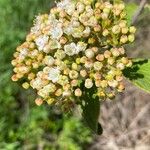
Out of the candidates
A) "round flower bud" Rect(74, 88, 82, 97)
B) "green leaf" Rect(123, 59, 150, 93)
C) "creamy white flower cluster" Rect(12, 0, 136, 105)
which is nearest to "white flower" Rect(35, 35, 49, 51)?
"creamy white flower cluster" Rect(12, 0, 136, 105)

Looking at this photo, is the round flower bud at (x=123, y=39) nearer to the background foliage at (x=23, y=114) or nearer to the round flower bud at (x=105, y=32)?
the round flower bud at (x=105, y=32)

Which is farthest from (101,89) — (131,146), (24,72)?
(131,146)

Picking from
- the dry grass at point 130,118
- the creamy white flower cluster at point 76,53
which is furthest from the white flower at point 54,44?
the dry grass at point 130,118

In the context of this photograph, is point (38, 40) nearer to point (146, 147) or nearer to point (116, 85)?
point (116, 85)

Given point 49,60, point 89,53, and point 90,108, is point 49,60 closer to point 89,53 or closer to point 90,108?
point 89,53

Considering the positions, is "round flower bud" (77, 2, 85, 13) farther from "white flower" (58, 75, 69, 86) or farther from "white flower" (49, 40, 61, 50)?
"white flower" (58, 75, 69, 86)

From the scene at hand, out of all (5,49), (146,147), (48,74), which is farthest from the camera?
(146,147)
